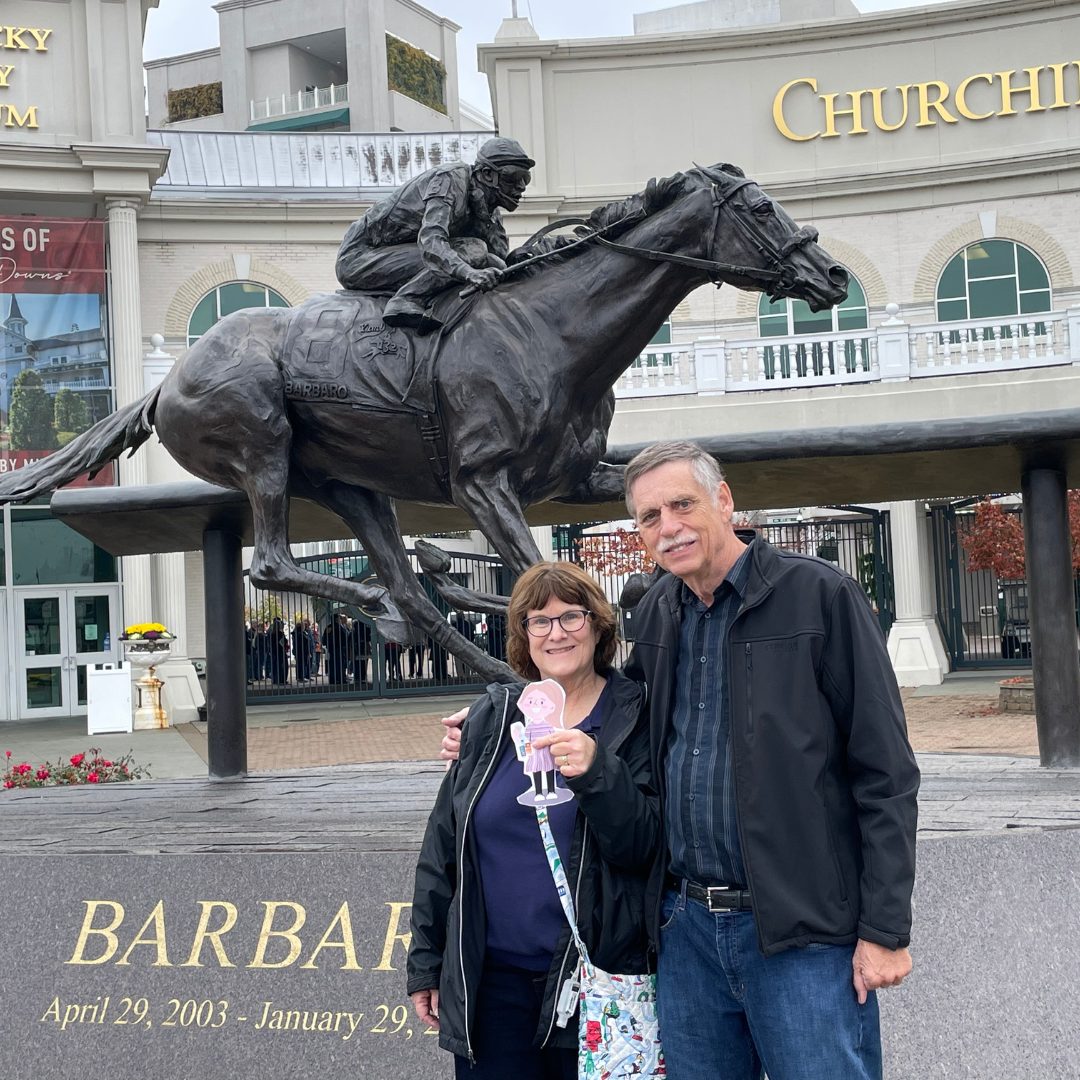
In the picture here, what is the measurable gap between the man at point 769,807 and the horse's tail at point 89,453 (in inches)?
144

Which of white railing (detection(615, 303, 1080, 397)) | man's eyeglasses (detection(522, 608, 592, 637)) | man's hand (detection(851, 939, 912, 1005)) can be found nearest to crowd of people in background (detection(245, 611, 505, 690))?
white railing (detection(615, 303, 1080, 397))

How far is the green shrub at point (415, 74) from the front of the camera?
44312 mm

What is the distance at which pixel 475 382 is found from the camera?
4.68 metres

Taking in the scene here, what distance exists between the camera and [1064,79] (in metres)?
22.0

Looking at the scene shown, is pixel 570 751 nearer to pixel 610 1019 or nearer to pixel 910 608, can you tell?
pixel 610 1019

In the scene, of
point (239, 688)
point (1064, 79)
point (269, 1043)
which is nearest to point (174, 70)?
point (1064, 79)

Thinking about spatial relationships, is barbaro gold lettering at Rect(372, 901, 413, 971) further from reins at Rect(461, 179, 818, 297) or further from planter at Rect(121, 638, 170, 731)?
planter at Rect(121, 638, 170, 731)

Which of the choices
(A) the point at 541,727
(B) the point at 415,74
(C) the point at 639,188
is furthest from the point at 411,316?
(B) the point at 415,74

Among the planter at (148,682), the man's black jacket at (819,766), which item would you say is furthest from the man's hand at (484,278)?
the planter at (148,682)

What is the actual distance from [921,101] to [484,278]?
798 inches

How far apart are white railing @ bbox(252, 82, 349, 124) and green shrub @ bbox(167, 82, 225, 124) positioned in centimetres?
282

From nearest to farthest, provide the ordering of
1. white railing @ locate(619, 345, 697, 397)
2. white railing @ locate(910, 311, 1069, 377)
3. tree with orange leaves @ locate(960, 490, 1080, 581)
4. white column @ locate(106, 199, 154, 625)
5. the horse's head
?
the horse's head
tree with orange leaves @ locate(960, 490, 1080, 581)
white railing @ locate(910, 311, 1069, 377)
white railing @ locate(619, 345, 697, 397)
white column @ locate(106, 199, 154, 625)

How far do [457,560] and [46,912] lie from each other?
18.6 meters

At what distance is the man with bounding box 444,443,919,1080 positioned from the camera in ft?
7.52
